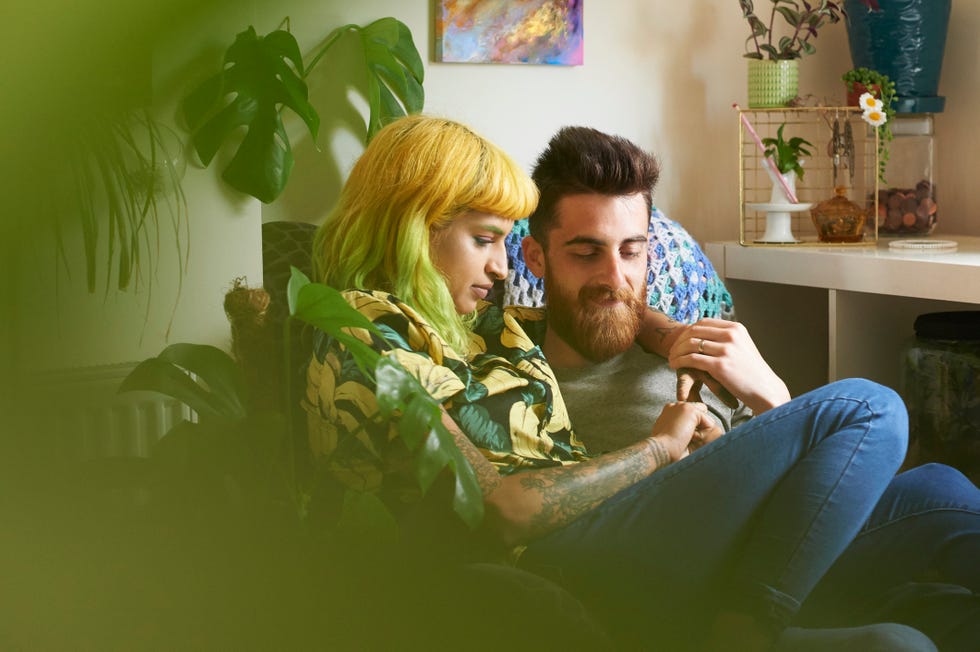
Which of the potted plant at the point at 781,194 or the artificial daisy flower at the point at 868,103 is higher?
the artificial daisy flower at the point at 868,103

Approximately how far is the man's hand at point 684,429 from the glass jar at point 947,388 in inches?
26.2

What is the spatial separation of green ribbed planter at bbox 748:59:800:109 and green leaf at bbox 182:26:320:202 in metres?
0.95

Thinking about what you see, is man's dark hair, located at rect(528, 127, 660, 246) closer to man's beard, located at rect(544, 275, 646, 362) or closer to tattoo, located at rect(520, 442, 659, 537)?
man's beard, located at rect(544, 275, 646, 362)

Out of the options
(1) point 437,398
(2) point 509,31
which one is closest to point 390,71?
(2) point 509,31

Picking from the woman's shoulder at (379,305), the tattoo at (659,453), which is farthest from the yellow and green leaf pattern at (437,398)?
the tattoo at (659,453)

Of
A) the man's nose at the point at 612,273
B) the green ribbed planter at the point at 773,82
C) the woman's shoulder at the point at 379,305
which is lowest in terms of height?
the woman's shoulder at the point at 379,305

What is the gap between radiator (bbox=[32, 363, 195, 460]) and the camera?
0.25 meters

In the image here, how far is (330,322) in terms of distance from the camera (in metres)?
0.52

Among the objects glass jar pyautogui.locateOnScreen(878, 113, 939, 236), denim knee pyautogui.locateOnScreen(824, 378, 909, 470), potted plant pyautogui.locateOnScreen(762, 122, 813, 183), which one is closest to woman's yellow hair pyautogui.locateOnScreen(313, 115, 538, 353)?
denim knee pyautogui.locateOnScreen(824, 378, 909, 470)

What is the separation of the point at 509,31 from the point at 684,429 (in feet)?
3.13

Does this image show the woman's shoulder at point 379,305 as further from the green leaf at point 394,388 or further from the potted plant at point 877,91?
the potted plant at point 877,91

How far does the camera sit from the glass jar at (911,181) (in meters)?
1.91

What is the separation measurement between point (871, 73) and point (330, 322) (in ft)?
5.14

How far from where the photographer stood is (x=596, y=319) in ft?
4.09
